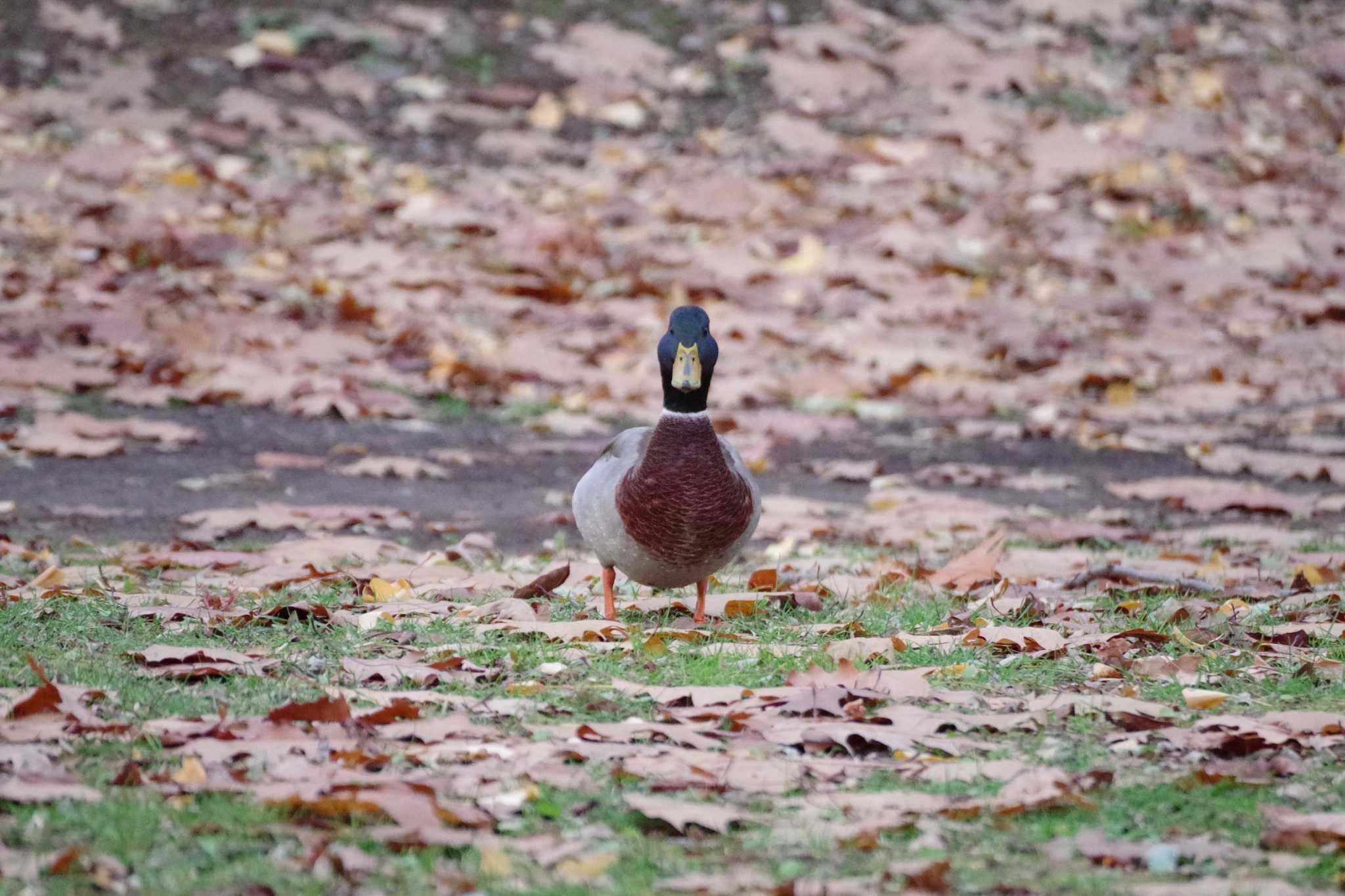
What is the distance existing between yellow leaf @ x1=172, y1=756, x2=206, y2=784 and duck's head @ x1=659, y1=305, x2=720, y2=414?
68.6 inches

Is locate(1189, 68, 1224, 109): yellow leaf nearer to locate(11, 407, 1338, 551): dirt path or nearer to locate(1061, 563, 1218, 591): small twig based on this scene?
locate(11, 407, 1338, 551): dirt path

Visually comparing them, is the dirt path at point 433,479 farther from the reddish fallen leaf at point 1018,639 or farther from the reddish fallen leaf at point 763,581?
the reddish fallen leaf at point 1018,639

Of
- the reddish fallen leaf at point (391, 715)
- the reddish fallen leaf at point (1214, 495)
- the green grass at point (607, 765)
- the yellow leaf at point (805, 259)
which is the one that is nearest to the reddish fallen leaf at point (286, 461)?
the green grass at point (607, 765)

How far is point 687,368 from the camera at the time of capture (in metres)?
4.44

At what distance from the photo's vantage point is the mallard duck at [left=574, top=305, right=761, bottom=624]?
4.38m

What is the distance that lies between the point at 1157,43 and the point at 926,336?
5.19 m

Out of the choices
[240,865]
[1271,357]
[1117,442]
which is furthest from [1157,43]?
[240,865]

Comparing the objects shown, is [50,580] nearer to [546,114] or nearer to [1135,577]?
[1135,577]

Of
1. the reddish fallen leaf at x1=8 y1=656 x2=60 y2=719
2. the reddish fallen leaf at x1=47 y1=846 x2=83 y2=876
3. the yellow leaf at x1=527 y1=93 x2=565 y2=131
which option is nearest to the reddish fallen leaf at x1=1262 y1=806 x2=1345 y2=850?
the reddish fallen leaf at x1=47 y1=846 x2=83 y2=876

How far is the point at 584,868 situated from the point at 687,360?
192 centimetres

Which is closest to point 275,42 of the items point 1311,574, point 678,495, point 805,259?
point 805,259

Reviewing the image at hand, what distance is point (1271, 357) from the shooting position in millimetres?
9922

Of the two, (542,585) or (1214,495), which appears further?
(1214,495)

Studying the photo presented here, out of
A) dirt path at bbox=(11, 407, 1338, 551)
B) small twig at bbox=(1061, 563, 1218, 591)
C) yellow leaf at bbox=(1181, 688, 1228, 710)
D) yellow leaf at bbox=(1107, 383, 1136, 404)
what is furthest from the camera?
yellow leaf at bbox=(1107, 383, 1136, 404)
